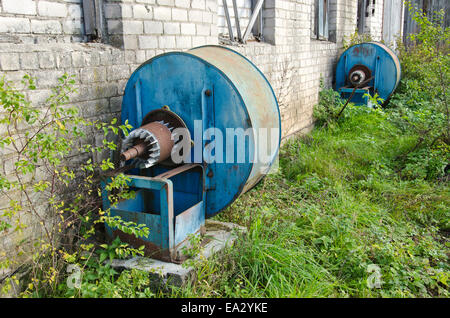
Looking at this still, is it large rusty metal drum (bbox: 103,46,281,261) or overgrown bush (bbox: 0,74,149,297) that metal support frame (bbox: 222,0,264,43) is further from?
overgrown bush (bbox: 0,74,149,297)

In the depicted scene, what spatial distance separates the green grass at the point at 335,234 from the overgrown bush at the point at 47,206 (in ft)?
2.15

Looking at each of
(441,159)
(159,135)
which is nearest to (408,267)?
(159,135)

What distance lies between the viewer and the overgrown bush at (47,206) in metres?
2.63

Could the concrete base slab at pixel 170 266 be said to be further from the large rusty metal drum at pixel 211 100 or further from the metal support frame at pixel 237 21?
the metal support frame at pixel 237 21

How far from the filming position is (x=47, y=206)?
127 inches

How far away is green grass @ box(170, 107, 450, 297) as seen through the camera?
297 cm

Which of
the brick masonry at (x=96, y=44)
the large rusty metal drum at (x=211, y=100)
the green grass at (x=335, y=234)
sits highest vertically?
the brick masonry at (x=96, y=44)

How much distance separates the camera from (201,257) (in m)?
2.92

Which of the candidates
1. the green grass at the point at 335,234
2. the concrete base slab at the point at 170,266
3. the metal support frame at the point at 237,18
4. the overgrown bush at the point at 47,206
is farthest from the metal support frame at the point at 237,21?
the concrete base slab at the point at 170,266

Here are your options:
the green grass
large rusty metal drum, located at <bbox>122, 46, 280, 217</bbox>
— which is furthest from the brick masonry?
the green grass

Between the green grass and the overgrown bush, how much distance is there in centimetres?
65

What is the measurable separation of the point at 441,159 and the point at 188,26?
3675mm

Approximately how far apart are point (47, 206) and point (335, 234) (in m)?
2.51
